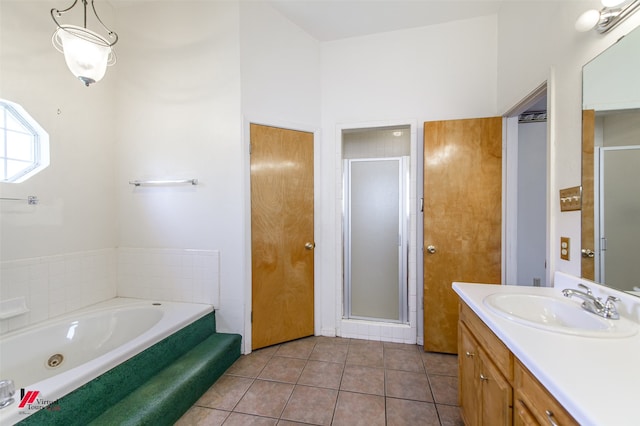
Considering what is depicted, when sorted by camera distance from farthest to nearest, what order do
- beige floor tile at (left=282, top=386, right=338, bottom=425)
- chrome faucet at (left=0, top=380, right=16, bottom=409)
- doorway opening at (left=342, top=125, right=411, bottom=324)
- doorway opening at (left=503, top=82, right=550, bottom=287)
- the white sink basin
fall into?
doorway opening at (left=342, top=125, right=411, bottom=324) < doorway opening at (left=503, top=82, right=550, bottom=287) < beige floor tile at (left=282, top=386, right=338, bottom=425) < chrome faucet at (left=0, top=380, right=16, bottom=409) < the white sink basin

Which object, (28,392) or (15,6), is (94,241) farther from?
(15,6)

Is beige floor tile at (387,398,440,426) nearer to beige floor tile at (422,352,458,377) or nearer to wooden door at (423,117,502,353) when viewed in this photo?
beige floor tile at (422,352,458,377)

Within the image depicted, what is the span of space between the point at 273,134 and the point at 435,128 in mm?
1452

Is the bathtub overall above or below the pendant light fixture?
below

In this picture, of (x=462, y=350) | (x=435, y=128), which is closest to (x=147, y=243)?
(x=462, y=350)

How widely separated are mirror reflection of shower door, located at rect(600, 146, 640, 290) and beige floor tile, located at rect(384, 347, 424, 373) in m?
1.42

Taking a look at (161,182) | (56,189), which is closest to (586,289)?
(161,182)

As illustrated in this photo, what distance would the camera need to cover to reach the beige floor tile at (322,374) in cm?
191

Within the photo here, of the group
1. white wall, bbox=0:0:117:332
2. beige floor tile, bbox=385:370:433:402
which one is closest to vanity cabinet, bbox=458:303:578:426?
beige floor tile, bbox=385:370:433:402

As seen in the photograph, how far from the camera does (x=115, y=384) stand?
1439 millimetres

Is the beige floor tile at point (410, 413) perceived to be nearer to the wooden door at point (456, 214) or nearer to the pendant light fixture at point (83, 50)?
the wooden door at point (456, 214)

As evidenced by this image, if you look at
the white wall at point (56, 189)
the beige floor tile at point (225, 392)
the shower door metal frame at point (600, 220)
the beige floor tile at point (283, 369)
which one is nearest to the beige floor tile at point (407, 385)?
the beige floor tile at point (283, 369)

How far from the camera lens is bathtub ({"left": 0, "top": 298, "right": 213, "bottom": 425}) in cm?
123

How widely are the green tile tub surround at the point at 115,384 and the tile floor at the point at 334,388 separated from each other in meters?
0.36
